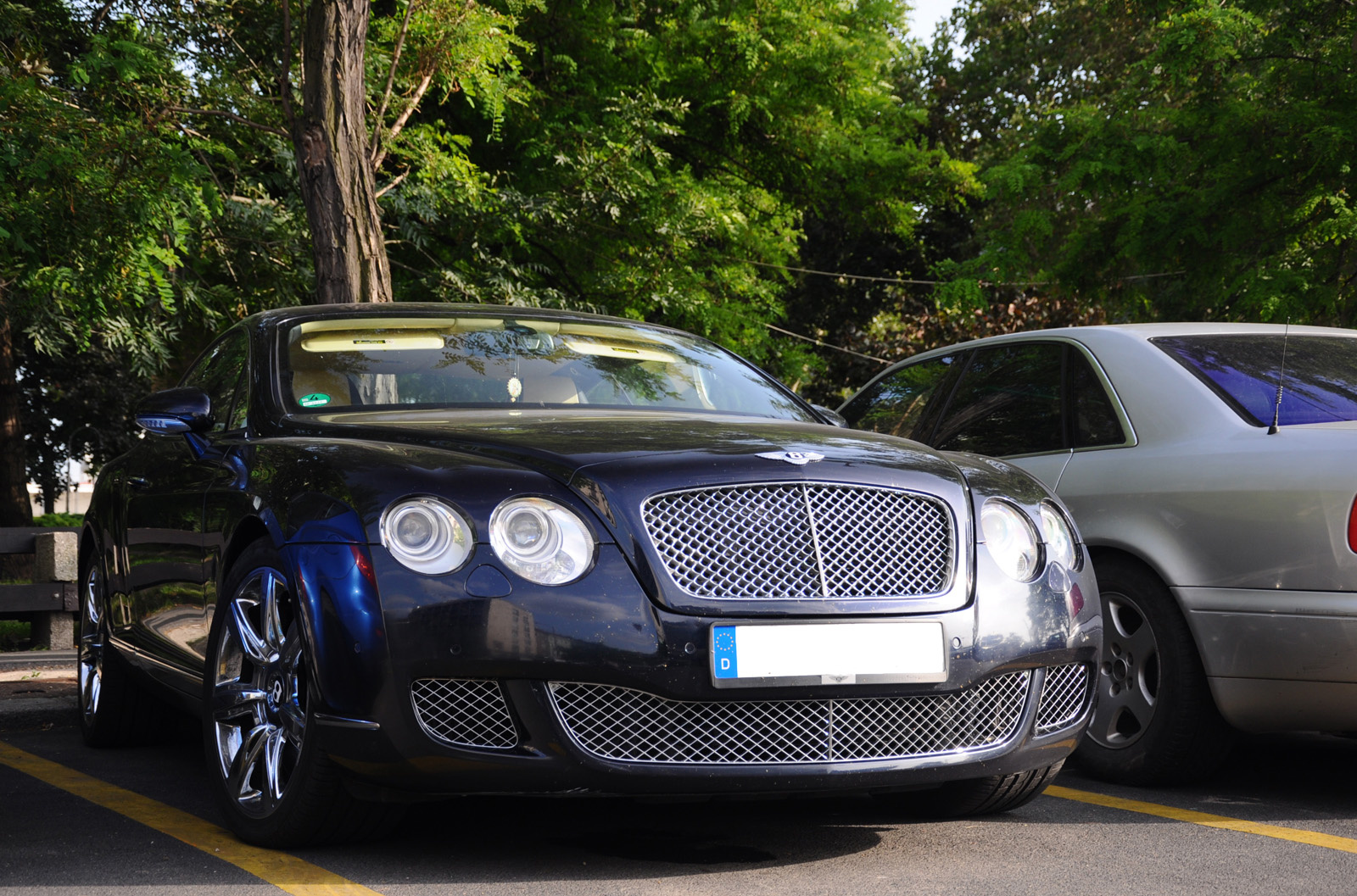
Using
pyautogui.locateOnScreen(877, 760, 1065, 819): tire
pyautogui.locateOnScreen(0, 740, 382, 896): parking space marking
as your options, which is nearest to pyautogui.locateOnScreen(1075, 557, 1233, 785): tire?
pyautogui.locateOnScreen(877, 760, 1065, 819): tire

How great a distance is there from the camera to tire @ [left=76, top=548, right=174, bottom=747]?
18.6 feet

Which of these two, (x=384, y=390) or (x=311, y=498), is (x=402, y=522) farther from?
(x=384, y=390)

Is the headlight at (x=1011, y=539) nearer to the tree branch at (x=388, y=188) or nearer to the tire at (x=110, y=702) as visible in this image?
the tire at (x=110, y=702)

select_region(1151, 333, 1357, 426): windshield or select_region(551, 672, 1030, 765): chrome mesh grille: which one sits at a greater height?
select_region(1151, 333, 1357, 426): windshield

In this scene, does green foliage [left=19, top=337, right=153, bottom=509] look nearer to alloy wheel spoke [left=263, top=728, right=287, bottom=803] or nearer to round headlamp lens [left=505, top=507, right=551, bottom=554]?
alloy wheel spoke [left=263, top=728, right=287, bottom=803]

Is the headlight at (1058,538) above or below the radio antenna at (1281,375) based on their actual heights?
below

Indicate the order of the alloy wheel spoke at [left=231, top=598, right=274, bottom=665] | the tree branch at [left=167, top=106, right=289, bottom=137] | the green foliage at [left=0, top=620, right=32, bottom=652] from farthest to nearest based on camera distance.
A: the tree branch at [left=167, top=106, right=289, bottom=137], the green foliage at [left=0, top=620, right=32, bottom=652], the alloy wheel spoke at [left=231, top=598, right=274, bottom=665]

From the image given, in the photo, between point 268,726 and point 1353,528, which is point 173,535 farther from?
point 1353,528

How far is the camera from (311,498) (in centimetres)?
365

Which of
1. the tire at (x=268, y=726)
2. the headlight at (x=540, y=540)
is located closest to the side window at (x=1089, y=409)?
the headlight at (x=540, y=540)

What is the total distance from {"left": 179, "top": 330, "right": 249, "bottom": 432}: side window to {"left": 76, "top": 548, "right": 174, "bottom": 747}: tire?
88 centimetres

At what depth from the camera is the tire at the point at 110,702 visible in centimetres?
566

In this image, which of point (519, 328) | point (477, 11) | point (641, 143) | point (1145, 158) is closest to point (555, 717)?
point (519, 328)

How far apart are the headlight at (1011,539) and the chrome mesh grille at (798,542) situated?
0.18 m
